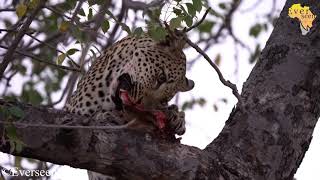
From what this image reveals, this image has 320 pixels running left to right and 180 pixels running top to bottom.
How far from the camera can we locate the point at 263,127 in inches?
153

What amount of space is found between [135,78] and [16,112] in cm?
177

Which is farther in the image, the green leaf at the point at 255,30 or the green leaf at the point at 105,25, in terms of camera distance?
the green leaf at the point at 255,30

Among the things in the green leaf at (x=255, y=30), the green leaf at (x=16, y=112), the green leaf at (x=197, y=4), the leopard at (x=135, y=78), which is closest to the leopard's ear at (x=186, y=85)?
the leopard at (x=135, y=78)

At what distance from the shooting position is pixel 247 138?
384 cm

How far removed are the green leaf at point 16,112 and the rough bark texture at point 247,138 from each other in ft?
0.23

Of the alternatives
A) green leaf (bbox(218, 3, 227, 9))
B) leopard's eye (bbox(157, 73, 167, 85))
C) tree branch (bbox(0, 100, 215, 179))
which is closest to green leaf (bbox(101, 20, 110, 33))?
tree branch (bbox(0, 100, 215, 179))

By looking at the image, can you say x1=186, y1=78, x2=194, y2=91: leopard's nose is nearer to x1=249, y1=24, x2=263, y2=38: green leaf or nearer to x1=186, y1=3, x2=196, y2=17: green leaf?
x1=186, y1=3, x2=196, y2=17: green leaf

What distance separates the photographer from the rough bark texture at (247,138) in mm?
3201

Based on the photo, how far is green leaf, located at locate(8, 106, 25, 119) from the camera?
3004mm

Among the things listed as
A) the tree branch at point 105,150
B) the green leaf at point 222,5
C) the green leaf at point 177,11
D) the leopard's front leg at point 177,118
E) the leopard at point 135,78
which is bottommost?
the tree branch at point 105,150

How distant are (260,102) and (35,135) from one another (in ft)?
4.56

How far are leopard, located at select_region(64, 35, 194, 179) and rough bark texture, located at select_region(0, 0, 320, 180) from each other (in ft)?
2.13

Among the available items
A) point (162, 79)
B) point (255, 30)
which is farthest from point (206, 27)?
point (162, 79)

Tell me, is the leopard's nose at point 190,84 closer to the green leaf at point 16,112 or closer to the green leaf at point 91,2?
the green leaf at point 91,2
